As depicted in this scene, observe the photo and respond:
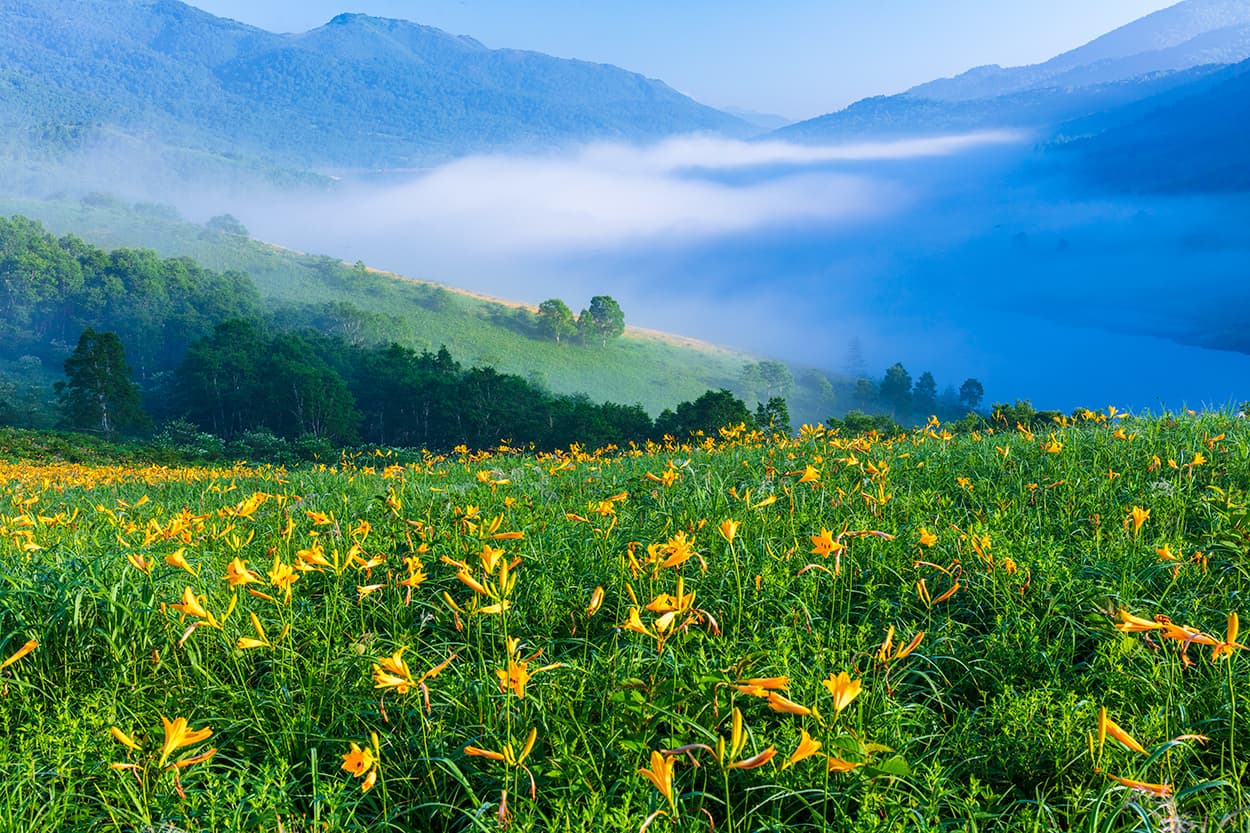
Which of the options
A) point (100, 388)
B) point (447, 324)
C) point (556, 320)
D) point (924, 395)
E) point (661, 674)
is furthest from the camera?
point (924, 395)

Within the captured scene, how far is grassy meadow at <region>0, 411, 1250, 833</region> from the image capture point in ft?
5.65

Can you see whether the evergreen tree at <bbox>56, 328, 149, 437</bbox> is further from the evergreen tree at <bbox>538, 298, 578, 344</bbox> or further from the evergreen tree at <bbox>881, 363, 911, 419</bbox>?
the evergreen tree at <bbox>881, 363, 911, 419</bbox>

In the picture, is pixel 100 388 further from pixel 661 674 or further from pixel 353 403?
pixel 661 674

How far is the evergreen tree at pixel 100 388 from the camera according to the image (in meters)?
46.3

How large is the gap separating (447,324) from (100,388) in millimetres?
68667

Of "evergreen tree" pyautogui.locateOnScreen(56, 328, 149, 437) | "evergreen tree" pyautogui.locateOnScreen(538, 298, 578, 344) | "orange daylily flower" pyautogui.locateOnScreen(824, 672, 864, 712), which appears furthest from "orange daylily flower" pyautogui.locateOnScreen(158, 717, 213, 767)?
"evergreen tree" pyautogui.locateOnScreen(538, 298, 578, 344)

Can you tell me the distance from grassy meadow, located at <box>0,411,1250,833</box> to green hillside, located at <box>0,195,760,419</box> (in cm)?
8397

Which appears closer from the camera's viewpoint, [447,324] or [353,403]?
[353,403]

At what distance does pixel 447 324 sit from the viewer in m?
114

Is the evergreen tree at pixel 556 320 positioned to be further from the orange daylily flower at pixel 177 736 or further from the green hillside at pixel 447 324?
the orange daylily flower at pixel 177 736

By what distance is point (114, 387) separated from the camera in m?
Result: 47.4

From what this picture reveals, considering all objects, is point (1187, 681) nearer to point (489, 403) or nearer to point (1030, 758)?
point (1030, 758)

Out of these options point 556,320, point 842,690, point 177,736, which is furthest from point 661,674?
point 556,320

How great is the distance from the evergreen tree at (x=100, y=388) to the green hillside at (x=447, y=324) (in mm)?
44746
